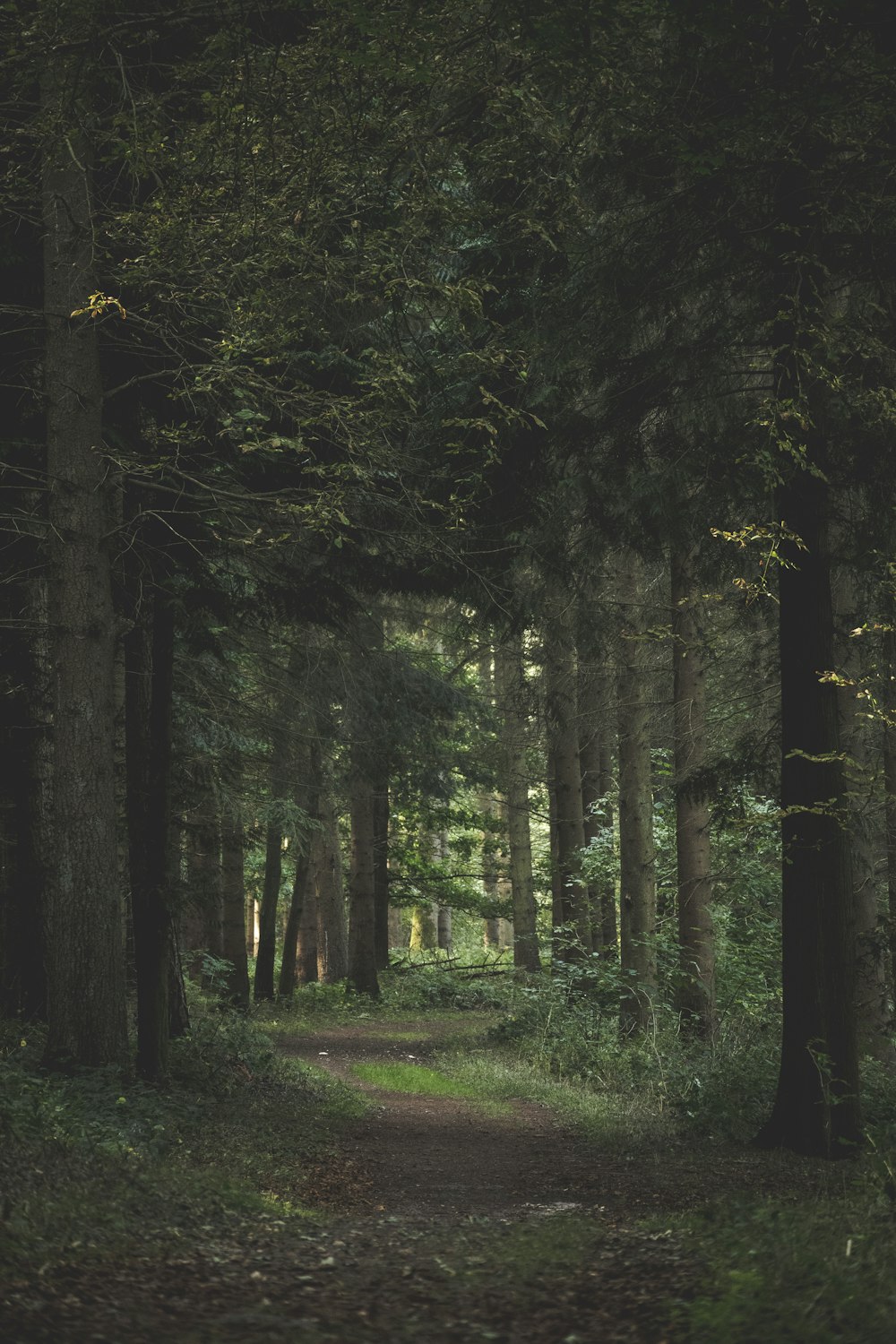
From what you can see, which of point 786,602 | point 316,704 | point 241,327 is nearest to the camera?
point 241,327

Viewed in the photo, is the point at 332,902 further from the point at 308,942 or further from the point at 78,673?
the point at 78,673

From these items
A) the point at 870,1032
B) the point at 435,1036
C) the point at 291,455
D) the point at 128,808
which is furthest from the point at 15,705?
the point at 435,1036

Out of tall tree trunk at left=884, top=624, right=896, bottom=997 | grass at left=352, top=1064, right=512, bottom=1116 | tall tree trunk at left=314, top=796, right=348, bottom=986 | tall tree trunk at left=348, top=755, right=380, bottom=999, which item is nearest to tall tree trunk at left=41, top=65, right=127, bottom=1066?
grass at left=352, top=1064, right=512, bottom=1116

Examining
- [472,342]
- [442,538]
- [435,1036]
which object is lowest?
[435,1036]

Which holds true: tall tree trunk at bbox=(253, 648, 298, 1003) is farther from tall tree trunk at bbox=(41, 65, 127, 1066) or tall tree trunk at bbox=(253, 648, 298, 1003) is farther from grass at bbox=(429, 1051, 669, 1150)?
grass at bbox=(429, 1051, 669, 1150)

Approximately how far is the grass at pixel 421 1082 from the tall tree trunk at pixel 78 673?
4873 millimetres

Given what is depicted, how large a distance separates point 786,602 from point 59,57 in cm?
634

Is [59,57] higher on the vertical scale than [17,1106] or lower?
higher

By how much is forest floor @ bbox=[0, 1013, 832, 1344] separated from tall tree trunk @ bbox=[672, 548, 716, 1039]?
4460mm

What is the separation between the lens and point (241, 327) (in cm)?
851

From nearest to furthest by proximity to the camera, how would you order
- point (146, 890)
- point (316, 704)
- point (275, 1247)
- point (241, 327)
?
1. point (275, 1247)
2. point (241, 327)
3. point (146, 890)
4. point (316, 704)

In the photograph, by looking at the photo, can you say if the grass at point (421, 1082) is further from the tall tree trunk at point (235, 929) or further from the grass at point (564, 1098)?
the tall tree trunk at point (235, 929)

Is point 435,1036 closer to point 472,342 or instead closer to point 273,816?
point 273,816

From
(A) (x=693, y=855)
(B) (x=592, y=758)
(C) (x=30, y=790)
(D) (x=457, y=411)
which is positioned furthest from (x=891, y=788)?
(B) (x=592, y=758)
